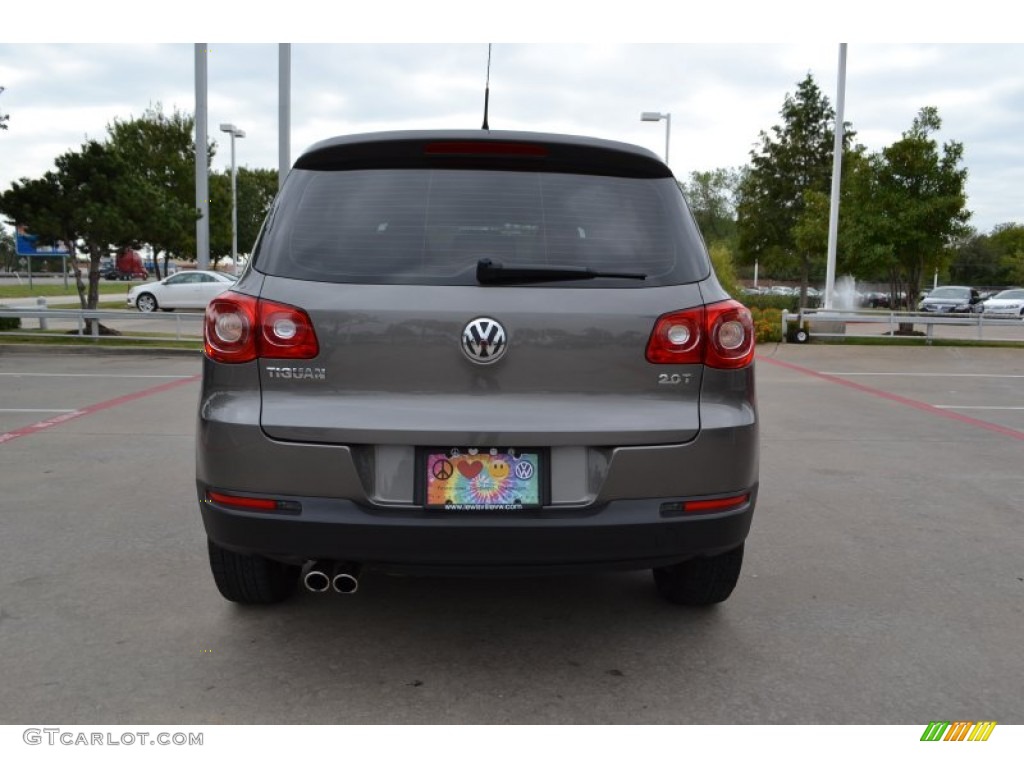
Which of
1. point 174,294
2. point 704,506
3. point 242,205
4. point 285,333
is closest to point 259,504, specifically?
point 285,333

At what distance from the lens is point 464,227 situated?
9.93 ft

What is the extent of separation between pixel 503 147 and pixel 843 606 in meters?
2.35

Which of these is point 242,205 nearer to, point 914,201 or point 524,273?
point 914,201

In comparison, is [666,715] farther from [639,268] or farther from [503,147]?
[503,147]

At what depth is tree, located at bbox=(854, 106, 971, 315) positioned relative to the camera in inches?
848

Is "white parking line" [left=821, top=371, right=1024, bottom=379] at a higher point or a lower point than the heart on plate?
lower

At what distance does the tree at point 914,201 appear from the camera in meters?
21.5

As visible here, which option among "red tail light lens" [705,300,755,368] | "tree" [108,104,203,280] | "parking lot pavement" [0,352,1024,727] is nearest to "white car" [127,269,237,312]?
"tree" [108,104,203,280]

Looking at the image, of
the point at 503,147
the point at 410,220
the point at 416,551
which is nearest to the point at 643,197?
the point at 503,147

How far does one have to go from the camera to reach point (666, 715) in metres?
2.82

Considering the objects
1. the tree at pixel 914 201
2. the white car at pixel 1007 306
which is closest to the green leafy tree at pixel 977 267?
the white car at pixel 1007 306
